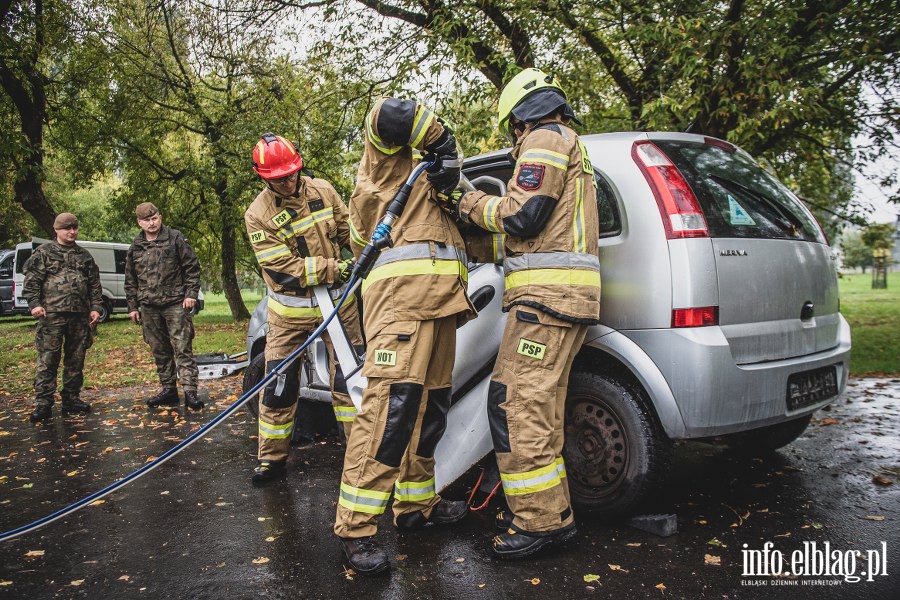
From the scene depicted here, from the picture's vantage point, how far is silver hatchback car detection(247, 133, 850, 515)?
278 centimetres

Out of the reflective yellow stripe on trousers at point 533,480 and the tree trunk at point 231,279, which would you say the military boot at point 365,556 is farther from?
the tree trunk at point 231,279

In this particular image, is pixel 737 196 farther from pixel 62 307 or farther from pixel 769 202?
pixel 62 307

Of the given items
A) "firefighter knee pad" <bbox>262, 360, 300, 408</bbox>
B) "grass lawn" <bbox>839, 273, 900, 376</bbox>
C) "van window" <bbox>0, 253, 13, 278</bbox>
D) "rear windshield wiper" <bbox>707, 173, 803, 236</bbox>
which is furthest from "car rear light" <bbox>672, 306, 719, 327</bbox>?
"van window" <bbox>0, 253, 13, 278</bbox>

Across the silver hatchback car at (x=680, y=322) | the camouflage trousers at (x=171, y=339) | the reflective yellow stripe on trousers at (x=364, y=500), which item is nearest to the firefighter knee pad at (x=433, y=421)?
the silver hatchback car at (x=680, y=322)

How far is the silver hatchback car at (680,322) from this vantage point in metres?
2.78

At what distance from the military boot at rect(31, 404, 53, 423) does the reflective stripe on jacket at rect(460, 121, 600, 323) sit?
5.49m

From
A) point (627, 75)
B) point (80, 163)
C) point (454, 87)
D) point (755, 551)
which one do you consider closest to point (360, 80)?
point (454, 87)

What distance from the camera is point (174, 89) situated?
14.9 meters

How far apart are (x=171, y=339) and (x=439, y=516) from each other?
4336 millimetres

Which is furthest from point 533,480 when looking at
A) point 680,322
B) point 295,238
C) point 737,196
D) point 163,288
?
point 163,288

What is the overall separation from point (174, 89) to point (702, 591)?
622 inches

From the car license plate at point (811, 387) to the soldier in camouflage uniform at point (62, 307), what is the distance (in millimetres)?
6380

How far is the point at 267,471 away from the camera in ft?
13.2

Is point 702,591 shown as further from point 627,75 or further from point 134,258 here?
point 627,75
